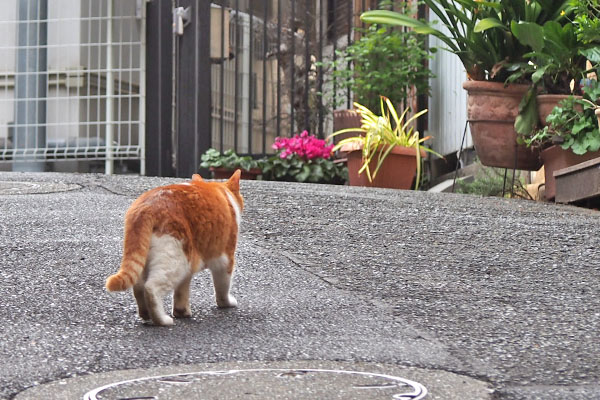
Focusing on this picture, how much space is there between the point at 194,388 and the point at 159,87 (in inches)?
299

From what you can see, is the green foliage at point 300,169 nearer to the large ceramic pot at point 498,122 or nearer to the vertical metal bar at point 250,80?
the vertical metal bar at point 250,80

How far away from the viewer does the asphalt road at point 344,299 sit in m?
2.41

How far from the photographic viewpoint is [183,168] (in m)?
9.45

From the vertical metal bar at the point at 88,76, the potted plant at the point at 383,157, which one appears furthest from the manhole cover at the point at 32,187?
the vertical metal bar at the point at 88,76

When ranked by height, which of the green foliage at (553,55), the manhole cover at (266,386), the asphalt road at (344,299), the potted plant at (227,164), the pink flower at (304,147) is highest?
the green foliage at (553,55)

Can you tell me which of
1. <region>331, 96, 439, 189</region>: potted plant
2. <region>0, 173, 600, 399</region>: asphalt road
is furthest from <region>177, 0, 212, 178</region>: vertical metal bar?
<region>0, 173, 600, 399</region>: asphalt road

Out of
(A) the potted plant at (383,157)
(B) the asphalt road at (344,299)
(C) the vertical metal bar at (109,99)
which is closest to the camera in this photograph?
(B) the asphalt road at (344,299)

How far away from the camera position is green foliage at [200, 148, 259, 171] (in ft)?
28.7

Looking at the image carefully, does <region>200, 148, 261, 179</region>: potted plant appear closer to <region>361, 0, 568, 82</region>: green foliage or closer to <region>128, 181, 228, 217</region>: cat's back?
<region>361, 0, 568, 82</region>: green foliage

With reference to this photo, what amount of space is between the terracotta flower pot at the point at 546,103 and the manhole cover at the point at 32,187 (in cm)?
270

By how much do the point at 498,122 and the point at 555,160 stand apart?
49 cm

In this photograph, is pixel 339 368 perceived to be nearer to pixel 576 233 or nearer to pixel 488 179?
pixel 576 233

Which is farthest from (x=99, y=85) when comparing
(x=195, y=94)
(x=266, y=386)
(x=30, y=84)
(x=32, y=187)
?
(x=266, y=386)

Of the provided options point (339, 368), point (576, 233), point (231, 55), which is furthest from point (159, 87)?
point (339, 368)
